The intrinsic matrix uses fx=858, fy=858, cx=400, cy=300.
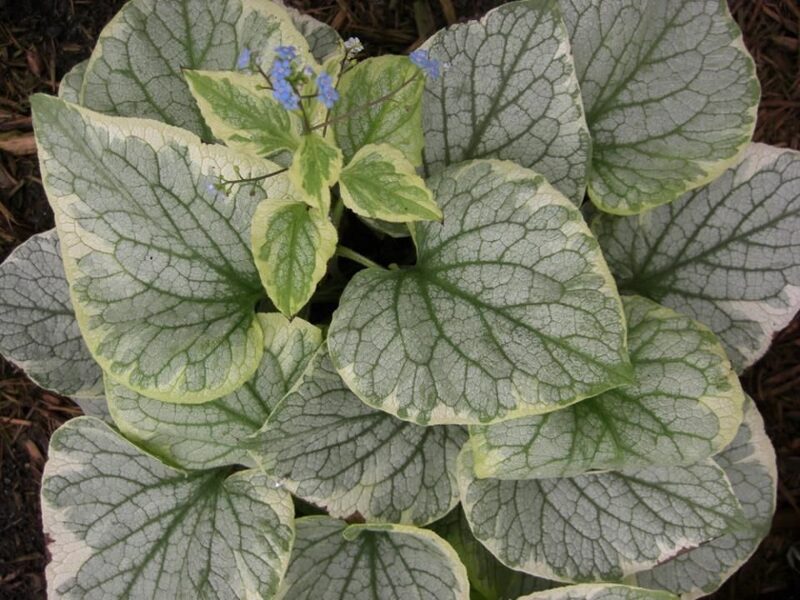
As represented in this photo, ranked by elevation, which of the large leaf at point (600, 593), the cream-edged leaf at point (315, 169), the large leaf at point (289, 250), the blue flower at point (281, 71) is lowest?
Answer: the large leaf at point (600, 593)

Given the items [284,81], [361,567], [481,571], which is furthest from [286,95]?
[481,571]

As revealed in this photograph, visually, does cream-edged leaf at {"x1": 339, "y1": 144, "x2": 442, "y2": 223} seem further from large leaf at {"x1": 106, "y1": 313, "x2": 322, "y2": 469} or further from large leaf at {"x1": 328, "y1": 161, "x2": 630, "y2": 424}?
large leaf at {"x1": 106, "y1": 313, "x2": 322, "y2": 469}

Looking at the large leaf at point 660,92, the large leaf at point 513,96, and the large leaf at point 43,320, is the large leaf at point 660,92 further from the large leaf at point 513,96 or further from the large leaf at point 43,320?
the large leaf at point 43,320

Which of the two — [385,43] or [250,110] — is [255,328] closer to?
[250,110]

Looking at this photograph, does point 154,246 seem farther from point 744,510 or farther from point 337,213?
point 744,510

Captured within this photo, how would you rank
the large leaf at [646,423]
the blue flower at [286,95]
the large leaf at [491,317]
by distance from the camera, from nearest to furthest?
1. the blue flower at [286,95]
2. the large leaf at [491,317]
3. the large leaf at [646,423]

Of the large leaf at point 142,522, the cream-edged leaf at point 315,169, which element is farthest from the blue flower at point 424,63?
the large leaf at point 142,522
